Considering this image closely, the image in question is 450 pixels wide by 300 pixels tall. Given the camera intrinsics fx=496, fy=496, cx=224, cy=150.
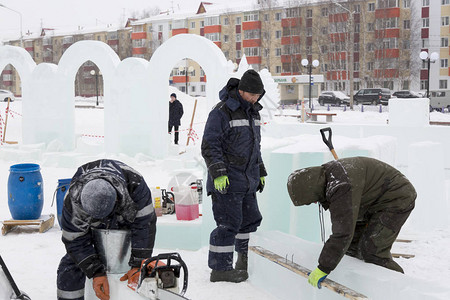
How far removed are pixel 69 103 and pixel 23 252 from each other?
349 inches

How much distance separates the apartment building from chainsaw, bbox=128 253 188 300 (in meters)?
33.9

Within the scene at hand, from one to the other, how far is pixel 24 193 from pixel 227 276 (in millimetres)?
3093

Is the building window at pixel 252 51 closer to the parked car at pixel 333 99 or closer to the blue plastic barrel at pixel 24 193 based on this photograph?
the parked car at pixel 333 99

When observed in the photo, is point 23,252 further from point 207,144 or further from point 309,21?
point 309,21

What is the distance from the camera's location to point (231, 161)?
14.1ft

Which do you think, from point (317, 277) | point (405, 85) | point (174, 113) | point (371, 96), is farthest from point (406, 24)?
point (317, 277)

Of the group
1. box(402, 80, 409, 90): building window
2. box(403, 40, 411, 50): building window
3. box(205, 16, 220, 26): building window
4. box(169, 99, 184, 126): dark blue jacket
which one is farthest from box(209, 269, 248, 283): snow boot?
box(205, 16, 220, 26): building window

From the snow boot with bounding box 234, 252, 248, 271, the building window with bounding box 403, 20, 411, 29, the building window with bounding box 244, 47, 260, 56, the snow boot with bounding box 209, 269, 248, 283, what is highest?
the building window with bounding box 403, 20, 411, 29

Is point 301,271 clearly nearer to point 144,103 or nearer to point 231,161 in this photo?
point 231,161

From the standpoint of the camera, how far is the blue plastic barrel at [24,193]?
6.14 metres

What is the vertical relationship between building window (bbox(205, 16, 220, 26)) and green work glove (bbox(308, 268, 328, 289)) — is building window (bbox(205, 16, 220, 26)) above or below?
above

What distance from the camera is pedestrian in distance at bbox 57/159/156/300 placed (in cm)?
288

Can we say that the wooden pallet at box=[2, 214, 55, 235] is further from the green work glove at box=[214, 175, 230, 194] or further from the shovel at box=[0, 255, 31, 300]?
the green work glove at box=[214, 175, 230, 194]

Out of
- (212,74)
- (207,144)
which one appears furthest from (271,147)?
(212,74)
